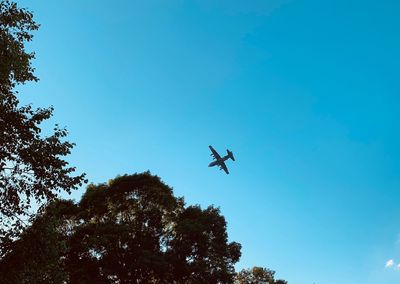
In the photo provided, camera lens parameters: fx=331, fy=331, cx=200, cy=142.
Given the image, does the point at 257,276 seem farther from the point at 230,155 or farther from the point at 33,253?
the point at 33,253

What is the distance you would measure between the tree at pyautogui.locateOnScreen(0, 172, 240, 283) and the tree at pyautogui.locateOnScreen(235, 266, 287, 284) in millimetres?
20326

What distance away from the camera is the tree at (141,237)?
27281 millimetres

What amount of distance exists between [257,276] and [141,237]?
27333mm

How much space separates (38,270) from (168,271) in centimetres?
1690

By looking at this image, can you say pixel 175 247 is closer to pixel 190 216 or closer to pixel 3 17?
pixel 190 216

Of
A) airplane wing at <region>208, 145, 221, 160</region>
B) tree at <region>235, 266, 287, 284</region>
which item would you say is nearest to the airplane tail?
airplane wing at <region>208, 145, 221, 160</region>

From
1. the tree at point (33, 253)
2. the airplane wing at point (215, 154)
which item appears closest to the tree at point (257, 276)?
the airplane wing at point (215, 154)

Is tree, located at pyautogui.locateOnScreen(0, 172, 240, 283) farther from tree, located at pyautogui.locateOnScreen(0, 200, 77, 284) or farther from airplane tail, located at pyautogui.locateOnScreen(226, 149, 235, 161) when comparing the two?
airplane tail, located at pyautogui.locateOnScreen(226, 149, 235, 161)

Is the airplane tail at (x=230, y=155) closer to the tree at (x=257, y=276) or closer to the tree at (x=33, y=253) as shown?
the tree at (x=257, y=276)

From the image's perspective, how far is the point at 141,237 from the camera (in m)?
29.3

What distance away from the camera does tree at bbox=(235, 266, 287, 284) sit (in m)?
49.2

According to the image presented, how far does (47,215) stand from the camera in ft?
45.4

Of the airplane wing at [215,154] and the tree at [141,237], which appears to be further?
the airplane wing at [215,154]

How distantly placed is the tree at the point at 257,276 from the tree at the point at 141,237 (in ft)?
66.7
